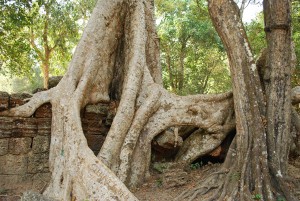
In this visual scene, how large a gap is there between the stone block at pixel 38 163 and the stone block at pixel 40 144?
5cm

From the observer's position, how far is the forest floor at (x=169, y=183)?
353 cm

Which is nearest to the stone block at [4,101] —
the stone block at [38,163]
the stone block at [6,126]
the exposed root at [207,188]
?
the stone block at [6,126]

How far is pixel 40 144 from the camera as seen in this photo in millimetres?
3992

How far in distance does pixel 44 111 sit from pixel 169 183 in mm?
1833

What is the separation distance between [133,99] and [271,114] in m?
1.66

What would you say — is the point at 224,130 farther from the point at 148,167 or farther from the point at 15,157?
the point at 15,157

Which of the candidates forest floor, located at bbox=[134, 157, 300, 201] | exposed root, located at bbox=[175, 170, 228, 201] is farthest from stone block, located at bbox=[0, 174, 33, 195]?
exposed root, located at bbox=[175, 170, 228, 201]

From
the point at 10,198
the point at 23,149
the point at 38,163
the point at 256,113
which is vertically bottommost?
the point at 10,198

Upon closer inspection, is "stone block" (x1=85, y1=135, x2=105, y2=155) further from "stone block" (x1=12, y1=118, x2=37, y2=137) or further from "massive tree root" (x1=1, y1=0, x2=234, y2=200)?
"stone block" (x1=12, y1=118, x2=37, y2=137)

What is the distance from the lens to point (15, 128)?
3.86m

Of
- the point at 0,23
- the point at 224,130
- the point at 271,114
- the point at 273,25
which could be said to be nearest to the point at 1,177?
the point at 224,130

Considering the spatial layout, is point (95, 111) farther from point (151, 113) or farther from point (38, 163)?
point (38, 163)

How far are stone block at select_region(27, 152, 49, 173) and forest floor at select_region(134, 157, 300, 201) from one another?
1268 millimetres

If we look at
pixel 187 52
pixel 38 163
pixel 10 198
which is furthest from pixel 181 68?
pixel 10 198
